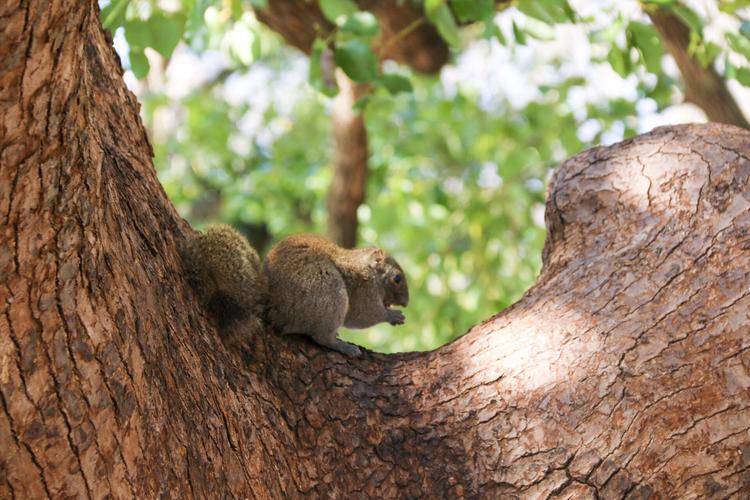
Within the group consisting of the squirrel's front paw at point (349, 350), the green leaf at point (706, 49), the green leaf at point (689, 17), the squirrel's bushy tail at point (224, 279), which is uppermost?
the green leaf at point (706, 49)

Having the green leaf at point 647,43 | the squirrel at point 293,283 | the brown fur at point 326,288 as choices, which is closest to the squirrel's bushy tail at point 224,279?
the squirrel at point 293,283

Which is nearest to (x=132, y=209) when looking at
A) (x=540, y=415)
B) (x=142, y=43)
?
(x=142, y=43)

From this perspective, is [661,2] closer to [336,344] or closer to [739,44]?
[739,44]

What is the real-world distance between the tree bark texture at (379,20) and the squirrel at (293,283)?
4.81ft

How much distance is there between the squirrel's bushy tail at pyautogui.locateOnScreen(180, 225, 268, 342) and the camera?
2.53m

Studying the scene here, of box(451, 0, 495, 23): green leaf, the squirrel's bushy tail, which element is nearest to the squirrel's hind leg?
the squirrel's bushy tail

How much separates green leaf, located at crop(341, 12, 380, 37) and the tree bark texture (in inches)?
58.7

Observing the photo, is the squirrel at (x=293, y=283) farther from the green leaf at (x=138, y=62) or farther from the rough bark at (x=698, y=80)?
the rough bark at (x=698, y=80)

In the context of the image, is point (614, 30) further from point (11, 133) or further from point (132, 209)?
point (11, 133)

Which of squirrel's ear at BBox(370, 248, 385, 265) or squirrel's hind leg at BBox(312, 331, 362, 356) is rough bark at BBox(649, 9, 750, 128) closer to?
squirrel's ear at BBox(370, 248, 385, 265)

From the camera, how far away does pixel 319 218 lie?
29.4 ft

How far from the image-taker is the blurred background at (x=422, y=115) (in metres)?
3.39

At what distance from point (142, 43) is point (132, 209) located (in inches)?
38.1

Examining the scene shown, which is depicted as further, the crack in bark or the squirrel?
the squirrel
